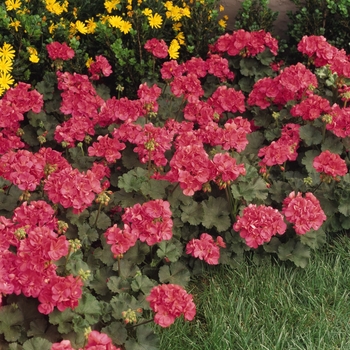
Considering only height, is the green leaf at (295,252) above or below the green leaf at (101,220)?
below

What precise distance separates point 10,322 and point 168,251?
2.72 feet

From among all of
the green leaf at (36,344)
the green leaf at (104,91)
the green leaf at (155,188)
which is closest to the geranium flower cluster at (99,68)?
the green leaf at (104,91)

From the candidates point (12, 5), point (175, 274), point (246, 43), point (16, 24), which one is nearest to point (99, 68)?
point (16, 24)

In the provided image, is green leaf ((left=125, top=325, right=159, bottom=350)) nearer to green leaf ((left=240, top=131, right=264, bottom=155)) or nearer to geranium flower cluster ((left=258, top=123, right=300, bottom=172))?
geranium flower cluster ((left=258, top=123, right=300, bottom=172))

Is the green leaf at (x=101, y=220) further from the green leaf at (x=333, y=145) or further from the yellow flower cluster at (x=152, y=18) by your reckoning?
the yellow flower cluster at (x=152, y=18)

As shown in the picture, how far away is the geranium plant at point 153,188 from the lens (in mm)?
2568

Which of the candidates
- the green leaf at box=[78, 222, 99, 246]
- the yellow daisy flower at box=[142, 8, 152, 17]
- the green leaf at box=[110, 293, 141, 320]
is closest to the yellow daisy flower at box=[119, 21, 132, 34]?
the yellow daisy flower at box=[142, 8, 152, 17]

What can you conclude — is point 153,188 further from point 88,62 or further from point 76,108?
point 88,62

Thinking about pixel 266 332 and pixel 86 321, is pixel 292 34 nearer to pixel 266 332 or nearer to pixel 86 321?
pixel 266 332

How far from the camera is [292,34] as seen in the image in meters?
4.45

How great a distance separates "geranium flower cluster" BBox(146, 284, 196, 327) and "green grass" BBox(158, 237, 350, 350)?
0.37 metres

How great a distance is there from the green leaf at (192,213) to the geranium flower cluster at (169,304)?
0.75 m

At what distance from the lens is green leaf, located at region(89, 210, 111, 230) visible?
313 centimetres

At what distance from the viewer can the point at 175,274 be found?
A: 3.06 meters
